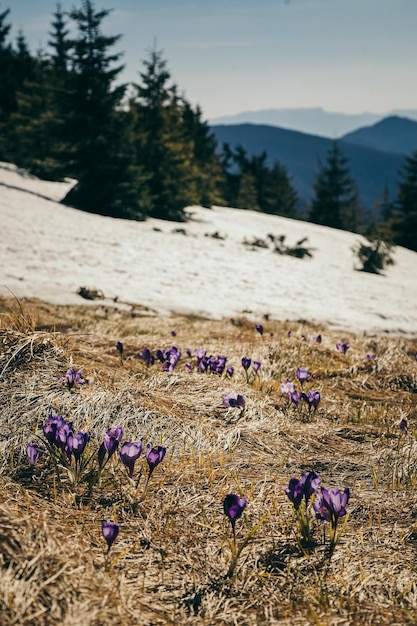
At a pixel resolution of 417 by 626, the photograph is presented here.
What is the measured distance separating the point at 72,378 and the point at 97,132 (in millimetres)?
15224

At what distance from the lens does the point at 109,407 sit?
9.24ft

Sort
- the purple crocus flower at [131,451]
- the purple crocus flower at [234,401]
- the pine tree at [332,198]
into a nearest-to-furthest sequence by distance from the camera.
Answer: the purple crocus flower at [131,451], the purple crocus flower at [234,401], the pine tree at [332,198]

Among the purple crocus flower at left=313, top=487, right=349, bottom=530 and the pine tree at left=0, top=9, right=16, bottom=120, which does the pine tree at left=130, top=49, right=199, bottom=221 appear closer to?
the pine tree at left=0, top=9, right=16, bottom=120

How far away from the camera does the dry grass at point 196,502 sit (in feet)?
5.31

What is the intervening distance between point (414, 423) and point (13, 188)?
1519 cm

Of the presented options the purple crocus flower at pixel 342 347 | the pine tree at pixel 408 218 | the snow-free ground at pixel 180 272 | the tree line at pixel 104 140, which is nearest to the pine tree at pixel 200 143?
the tree line at pixel 104 140

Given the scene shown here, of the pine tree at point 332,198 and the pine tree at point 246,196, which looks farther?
the pine tree at point 332,198

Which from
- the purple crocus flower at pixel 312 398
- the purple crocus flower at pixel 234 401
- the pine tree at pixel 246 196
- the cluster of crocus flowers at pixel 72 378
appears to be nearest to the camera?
the cluster of crocus flowers at pixel 72 378

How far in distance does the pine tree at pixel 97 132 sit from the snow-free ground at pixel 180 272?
123 centimetres

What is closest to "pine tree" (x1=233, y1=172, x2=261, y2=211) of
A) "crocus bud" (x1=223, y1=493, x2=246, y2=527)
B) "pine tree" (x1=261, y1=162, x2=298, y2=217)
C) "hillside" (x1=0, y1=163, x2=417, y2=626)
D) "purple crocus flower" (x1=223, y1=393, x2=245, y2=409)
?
"pine tree" (x1=261, y1=162, x2=298, y2=217)

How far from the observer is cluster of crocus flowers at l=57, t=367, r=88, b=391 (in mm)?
2850

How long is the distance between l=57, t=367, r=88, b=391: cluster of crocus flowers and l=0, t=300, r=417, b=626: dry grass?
0.17 feet

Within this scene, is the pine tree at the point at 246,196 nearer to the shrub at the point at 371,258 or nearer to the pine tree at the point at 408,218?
the pine tree at the point at 408,218

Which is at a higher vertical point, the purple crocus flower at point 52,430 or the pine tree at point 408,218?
the pine tree at point 408,218
